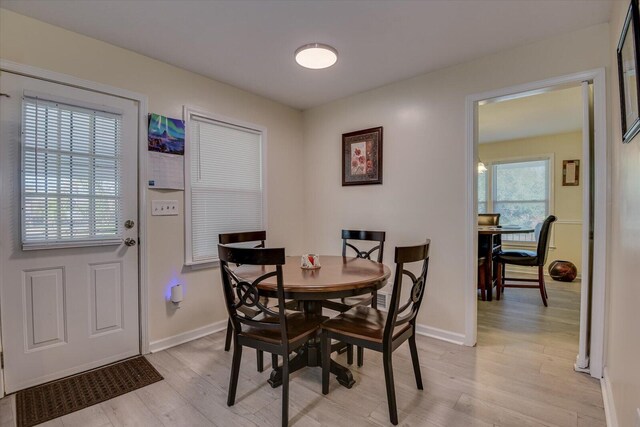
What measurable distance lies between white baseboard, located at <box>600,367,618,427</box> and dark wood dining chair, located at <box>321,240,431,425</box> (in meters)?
0.92

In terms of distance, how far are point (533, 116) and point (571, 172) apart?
1.61m

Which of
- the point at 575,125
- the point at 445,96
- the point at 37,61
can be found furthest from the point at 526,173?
the point at 37,61

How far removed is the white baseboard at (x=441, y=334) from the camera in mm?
2650

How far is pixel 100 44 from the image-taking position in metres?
2.25

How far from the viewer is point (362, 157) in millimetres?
3279

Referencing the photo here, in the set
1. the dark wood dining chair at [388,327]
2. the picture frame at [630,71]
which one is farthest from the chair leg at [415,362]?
the picture frame at [630,71]

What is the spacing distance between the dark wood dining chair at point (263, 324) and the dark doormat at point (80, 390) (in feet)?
2.52

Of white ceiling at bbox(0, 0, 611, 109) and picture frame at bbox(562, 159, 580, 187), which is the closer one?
white ceiling at bbox(0, 0, 611, 109)

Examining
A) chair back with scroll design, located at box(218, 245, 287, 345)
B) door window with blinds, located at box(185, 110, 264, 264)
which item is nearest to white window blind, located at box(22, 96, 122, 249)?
door window with blinds, located at box(185, 110, 264, 264)

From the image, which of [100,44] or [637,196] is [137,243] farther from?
[637,196]

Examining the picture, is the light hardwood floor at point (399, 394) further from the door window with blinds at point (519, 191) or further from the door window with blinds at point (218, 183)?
the door window with blinds at point (519, 191)

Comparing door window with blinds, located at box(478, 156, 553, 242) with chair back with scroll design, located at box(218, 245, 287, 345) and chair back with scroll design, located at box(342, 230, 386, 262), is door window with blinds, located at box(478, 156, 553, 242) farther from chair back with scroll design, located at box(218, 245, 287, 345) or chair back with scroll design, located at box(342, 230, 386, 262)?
chair back with scroll design, located at box(218, 245, 287, 345)

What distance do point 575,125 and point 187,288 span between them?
579 cm

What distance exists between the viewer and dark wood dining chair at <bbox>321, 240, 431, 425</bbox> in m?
1.61
